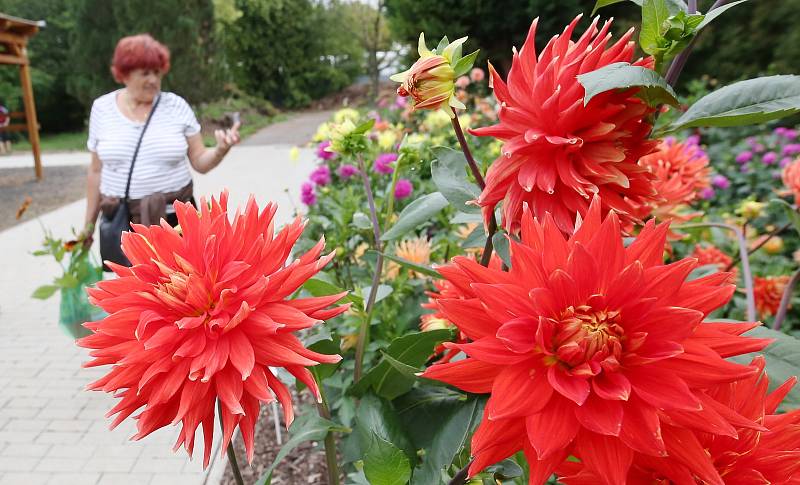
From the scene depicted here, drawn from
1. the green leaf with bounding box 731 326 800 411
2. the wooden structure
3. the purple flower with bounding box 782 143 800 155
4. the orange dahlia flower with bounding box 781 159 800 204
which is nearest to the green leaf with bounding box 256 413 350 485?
the green leaf with bounding box 731 326 800 411

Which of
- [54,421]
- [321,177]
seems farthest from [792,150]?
[54,421]

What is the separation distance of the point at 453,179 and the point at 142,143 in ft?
6.95

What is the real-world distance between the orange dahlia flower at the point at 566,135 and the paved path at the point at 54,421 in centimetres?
122

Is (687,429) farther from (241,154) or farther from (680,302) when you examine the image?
(241,154)

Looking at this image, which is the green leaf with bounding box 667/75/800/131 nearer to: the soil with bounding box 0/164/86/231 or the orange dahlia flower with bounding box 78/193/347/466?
the orange dahlia flower with bounding box 78/193/347/466

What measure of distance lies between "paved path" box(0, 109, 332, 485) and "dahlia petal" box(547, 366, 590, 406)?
1.22 meters

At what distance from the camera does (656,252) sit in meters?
0.45

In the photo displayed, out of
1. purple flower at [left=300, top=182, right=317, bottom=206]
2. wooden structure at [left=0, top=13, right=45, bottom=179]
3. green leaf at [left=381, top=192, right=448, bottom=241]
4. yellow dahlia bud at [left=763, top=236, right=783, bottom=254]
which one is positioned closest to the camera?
green leaf at [left=381, top=192, right=448, bottom=241]

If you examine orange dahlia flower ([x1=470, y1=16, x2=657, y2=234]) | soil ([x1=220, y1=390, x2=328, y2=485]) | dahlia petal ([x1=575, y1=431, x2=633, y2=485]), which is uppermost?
orange dahlia flower ([x1=470, y1=16, x2=657, y2=234])

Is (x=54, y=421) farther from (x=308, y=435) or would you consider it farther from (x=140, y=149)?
(x=308, y=435)

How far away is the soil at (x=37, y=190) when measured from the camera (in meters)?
6.75

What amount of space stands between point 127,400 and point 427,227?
6.86ft

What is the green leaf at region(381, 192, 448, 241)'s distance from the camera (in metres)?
0.77

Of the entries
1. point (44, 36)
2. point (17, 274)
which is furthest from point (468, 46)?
point (44, 36)
